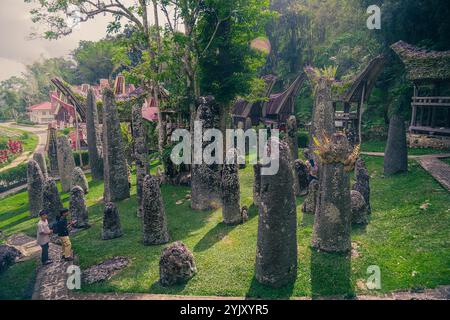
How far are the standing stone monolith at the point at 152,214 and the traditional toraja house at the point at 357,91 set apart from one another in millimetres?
16227

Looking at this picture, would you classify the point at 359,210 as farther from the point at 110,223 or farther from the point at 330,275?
the point at 110,223

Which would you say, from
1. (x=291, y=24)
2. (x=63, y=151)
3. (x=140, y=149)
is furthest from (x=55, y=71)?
(x=140, y=149)

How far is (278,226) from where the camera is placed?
9.51 m

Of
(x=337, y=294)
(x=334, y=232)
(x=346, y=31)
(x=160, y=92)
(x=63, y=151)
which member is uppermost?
(x=346, y=31)

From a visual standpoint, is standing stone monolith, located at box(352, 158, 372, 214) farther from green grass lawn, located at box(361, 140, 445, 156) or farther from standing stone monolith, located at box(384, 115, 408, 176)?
green grass lawn, located at box(361, 140, 445, 156)

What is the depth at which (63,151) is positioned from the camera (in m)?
23.5

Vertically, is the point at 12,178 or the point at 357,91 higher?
the point at 357,91

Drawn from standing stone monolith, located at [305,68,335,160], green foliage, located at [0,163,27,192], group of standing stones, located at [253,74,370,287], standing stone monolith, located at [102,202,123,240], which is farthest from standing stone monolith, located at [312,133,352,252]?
green foliage, located at [0,163,27,192]

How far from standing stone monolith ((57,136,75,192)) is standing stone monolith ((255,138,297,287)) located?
1830 cm

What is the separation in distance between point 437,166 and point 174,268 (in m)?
15.5

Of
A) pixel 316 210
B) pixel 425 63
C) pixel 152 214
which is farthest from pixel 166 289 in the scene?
pixel 425 63

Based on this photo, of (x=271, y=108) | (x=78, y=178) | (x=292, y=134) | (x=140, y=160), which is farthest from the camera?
(x=271, y=108)

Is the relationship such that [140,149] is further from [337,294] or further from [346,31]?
[346,31]
